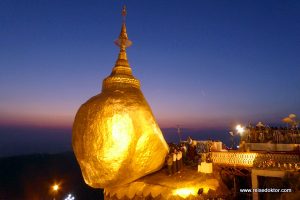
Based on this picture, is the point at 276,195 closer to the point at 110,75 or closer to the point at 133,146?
the point at 133,146

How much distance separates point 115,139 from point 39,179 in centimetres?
5375

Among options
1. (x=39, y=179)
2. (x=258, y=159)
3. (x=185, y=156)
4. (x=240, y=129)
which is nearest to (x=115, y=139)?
(x=185, y=156)

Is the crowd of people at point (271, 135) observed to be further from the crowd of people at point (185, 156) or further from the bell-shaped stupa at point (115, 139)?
the bell-shaped stupa at point (115, 139)

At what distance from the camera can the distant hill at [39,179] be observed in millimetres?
53281

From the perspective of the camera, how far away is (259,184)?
13727mm

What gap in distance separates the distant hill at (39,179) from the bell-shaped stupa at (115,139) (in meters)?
43.1

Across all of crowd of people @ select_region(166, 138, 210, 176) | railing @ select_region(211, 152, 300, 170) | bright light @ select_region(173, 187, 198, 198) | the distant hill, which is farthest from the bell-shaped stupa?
the distant hill

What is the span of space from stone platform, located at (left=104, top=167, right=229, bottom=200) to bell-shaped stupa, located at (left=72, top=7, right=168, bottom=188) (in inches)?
23.0

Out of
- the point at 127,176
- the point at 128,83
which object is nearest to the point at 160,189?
the point at 127,176

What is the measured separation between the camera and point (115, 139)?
14.8 m

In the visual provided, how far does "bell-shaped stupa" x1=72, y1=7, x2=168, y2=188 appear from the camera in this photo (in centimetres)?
1483

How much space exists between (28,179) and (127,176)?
5381 cm

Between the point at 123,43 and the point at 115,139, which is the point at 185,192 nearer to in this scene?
the point at 115,139

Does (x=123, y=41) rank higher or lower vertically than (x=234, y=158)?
higher
